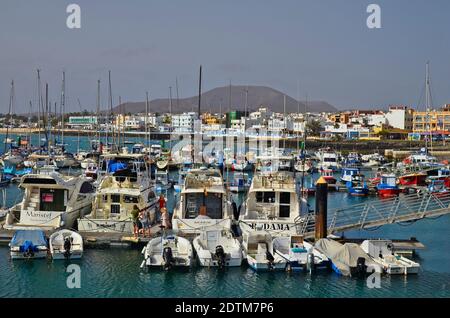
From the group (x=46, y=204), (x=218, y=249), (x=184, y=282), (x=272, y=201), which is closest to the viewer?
(x=184, y=282)

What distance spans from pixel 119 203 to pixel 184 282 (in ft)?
23.1

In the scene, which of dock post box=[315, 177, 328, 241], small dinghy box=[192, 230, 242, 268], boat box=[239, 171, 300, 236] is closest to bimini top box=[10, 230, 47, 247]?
small dinghy box=[192, 230, 242, 268]

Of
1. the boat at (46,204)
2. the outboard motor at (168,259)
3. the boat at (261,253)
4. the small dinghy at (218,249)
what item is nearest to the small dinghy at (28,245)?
the boat at (46,204)

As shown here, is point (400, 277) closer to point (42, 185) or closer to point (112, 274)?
point (112, 274)

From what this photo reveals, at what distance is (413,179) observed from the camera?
47281 millimetres

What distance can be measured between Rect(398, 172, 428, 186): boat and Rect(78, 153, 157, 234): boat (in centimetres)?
2601

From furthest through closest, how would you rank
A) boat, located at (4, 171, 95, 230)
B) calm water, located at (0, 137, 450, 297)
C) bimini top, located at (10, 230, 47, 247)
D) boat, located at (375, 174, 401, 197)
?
boat, located at (375, 174, 401, 197), boat, located at (4, 171, 95, 230), bimini top, located at (10, 230, 47, 247), calm water, located at (0, 137, 450, 297)

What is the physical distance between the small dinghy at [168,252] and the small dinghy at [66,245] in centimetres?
226

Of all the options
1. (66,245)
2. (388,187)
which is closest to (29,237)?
(66,245)

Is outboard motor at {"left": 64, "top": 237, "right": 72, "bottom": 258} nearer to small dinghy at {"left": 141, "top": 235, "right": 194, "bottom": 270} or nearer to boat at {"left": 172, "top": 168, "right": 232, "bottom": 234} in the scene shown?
small dinghy at {"left": 141, "top": 235, "right": 194, "bottom": 270}

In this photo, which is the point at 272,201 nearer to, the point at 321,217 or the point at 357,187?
the point at 321,217

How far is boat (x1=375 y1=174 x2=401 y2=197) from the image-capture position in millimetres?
43062

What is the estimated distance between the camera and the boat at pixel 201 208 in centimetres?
2289
